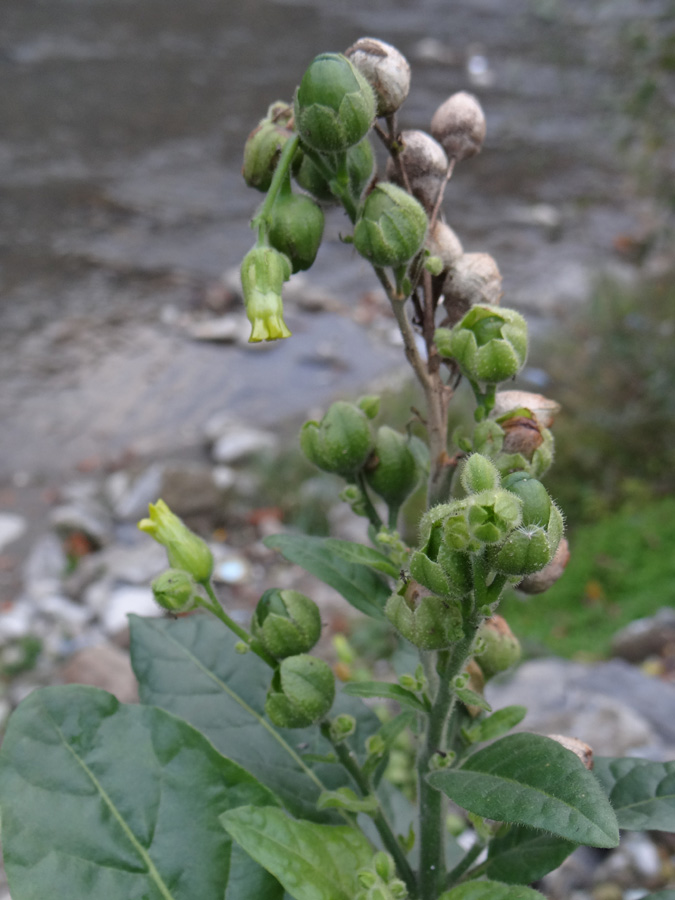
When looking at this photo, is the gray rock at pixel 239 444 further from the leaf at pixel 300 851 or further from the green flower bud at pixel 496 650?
the leaf at pixel 300 851

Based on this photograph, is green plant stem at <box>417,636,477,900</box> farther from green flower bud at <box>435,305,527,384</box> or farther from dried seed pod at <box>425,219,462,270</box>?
dried seed pod at <box>425,219,462,270</box>

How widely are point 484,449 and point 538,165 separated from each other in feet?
26.0

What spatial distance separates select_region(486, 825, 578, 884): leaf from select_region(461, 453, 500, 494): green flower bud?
19.4 inches

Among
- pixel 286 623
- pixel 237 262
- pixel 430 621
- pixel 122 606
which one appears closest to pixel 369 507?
pixel 286 623

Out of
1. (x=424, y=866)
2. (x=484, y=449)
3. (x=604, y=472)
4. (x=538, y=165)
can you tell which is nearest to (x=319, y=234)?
(x=484, y=449)

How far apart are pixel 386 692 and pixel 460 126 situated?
2.41ft

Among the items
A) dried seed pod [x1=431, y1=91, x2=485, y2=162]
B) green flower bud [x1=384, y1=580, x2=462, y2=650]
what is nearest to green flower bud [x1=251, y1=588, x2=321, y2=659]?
green flower bud [x1=384, y1=580, x2=462, y2=650]

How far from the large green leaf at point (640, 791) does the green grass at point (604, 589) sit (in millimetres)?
2304

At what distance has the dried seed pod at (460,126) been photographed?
1130 mm

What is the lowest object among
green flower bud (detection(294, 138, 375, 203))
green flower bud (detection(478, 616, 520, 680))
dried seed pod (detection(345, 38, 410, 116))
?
green flower bud (detection(478, 616, 520, 680))

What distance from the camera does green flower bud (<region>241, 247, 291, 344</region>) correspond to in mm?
993

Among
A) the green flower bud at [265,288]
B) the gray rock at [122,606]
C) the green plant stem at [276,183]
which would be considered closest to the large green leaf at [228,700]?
the green flower bud at [265,288]

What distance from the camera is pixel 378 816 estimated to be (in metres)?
1.07

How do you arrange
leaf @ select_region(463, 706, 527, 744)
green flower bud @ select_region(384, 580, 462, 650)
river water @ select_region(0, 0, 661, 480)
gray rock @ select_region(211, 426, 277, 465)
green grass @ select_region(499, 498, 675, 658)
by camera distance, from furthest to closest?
river water @ select_region(0, 0, 661, 480) → gray rock @ select_region(211, 426, 277, 465) → green grass @ select_region(499, 498, 675, 658) → leaf @ select_region(463, 706, 527, 744) → green flower bud @ select_region(384, 580, 462, 650)
